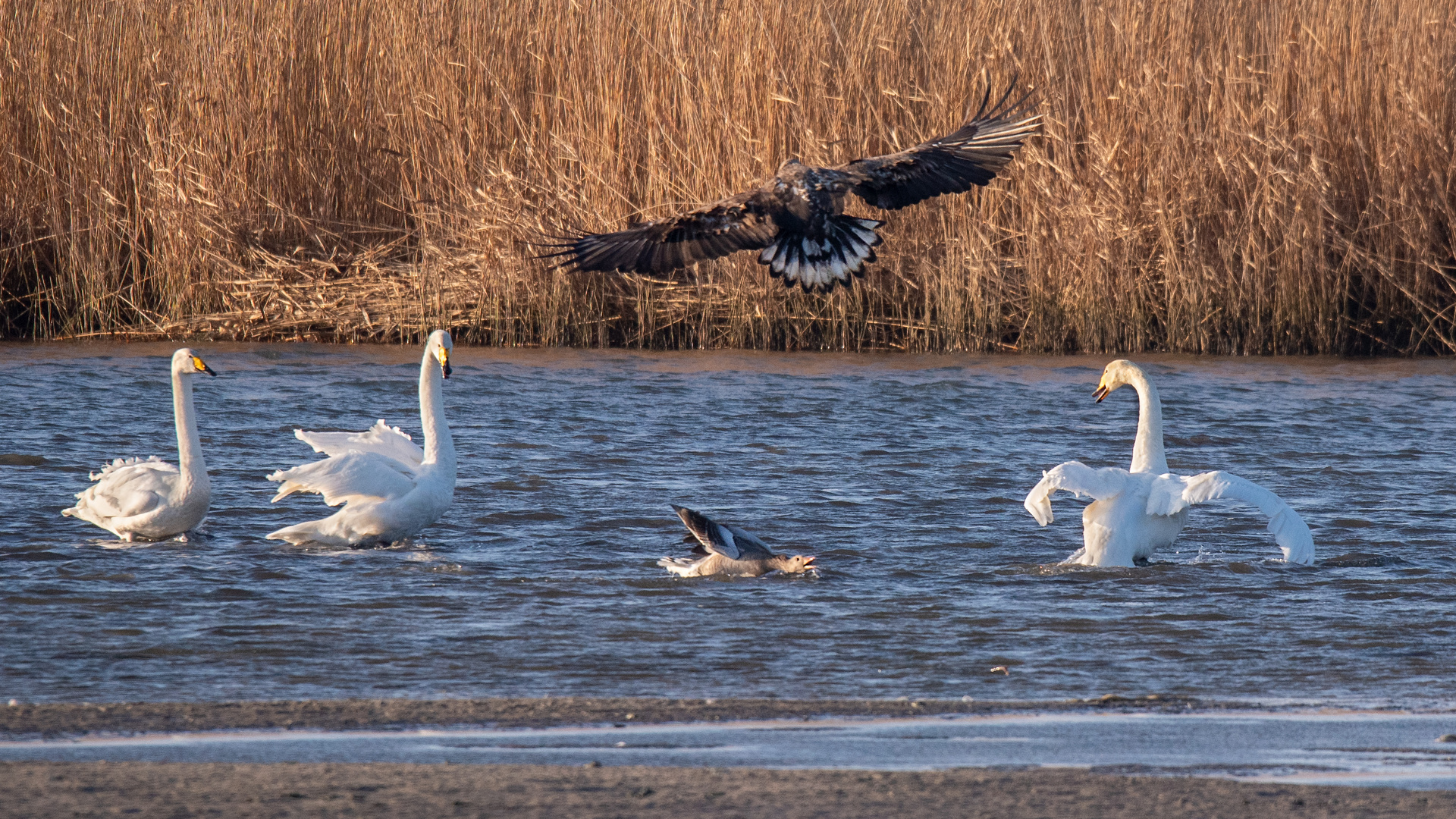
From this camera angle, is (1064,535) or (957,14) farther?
(957,14)

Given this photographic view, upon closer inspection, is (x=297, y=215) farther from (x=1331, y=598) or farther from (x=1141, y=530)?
(x=1331, y=598)

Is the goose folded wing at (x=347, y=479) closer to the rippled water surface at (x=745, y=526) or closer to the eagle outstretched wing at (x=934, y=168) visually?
the rippled water surface at (x=745, y=526)

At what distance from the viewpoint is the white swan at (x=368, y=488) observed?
748cm

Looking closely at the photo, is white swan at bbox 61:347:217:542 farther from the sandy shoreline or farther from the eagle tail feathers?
the sandy shoreline

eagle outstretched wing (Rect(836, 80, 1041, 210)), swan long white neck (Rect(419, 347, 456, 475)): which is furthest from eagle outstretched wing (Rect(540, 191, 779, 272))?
swan long white neck (Rect(419, 347, 456, 475))

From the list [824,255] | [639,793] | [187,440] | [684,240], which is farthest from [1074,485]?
[187,440]

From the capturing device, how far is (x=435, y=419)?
26.2 feet

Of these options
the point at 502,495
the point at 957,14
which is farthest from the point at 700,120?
the point at 502,495

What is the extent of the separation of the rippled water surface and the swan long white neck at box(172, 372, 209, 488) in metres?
0.30

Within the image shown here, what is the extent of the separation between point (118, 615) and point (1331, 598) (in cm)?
413

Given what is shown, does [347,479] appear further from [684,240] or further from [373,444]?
[684,240]

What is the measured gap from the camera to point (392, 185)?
518 inches

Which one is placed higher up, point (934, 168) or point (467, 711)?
point (934, 168)

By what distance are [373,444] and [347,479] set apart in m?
0.42
